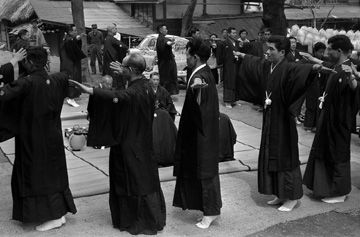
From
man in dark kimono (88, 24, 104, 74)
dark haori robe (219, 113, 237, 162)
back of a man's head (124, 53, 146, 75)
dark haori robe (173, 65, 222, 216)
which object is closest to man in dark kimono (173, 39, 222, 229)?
dark haori robe (173, 65, 222, 216)

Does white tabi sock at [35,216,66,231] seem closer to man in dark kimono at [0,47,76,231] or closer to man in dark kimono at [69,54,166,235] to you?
man in dark kimono at [0,47,76,231]

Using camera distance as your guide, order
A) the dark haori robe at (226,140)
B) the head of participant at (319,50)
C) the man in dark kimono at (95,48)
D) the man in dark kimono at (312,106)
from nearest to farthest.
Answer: the dark haori robe at (226,140)
the head of participant at (319,50)
the man in dark kimono at (312,106)
the man in dark kimono at (95,48)

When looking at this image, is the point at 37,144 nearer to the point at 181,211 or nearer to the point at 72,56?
the point at 181,211

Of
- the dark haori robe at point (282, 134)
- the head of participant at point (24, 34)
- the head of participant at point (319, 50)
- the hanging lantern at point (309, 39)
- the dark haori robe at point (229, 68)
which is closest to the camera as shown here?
the dark haori robe at point (282, 134)

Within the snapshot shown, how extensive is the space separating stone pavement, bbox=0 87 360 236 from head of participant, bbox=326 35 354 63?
1.73 m

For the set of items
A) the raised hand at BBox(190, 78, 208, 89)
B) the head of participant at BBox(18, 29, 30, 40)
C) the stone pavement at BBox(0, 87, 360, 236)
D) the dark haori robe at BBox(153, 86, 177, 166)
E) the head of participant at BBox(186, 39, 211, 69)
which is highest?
the head of participant at BBox(186, 39, 211, 69)

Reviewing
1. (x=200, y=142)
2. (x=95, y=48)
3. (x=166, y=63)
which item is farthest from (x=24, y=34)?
(x=95, y=48)

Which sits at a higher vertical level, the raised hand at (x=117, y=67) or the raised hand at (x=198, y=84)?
the raised hand at (x=117, y=67)

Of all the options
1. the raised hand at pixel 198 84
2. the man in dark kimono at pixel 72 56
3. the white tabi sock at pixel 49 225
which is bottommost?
the white tabi sock at pixel 49 225

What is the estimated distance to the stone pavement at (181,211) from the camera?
17.0 ft

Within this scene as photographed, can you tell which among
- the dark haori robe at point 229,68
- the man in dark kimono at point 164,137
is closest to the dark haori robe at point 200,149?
the man in dark kimono at point 164,137

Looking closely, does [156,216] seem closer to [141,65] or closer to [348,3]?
[141,65]

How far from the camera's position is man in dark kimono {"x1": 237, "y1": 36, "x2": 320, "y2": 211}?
5.50 metres

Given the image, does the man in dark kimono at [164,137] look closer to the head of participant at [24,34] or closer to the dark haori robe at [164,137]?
the dark haori robe at [164,137]
